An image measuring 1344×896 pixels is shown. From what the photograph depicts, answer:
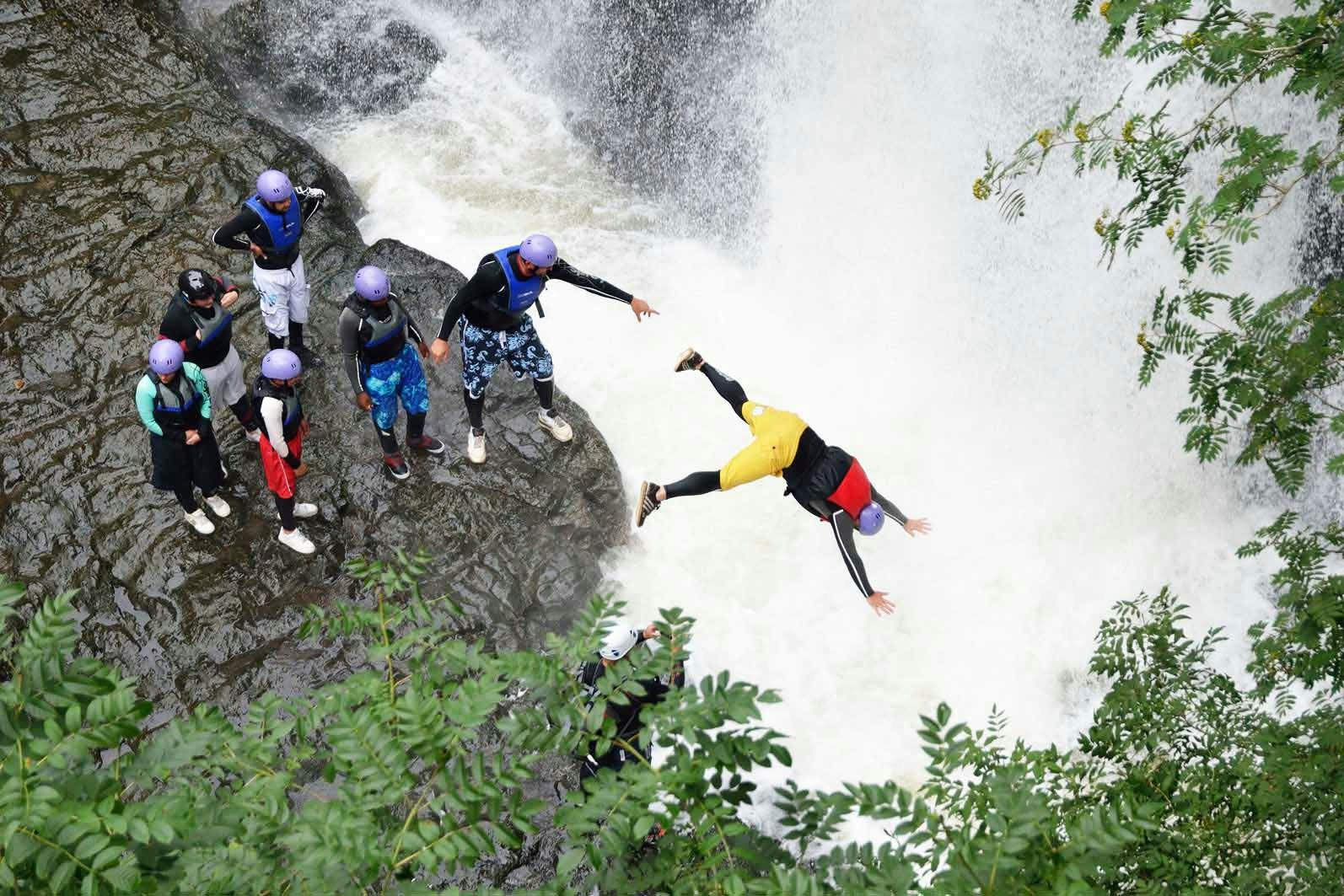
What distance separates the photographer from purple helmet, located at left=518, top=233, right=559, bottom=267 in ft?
23.1

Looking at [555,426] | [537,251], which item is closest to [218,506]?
[555,426]

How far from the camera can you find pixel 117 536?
7.63m

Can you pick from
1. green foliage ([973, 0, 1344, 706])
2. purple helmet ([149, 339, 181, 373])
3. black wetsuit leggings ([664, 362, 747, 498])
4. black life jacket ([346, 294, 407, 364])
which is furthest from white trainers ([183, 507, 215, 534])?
green foliage ([973, 0, 1344, 706])

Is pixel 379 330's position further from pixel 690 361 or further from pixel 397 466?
pixel 690 361

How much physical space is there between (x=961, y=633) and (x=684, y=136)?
7.47 meters

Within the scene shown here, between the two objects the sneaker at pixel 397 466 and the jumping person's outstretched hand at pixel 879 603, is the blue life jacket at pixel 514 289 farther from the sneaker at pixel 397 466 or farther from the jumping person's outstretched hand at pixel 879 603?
the jumping person's outstretched hand at pixel 879 603

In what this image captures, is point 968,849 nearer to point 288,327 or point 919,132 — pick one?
point 288,327

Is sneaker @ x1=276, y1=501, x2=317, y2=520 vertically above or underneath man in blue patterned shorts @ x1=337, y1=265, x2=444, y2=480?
underneath

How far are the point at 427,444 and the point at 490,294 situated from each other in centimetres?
171

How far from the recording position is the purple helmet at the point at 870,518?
6941mm

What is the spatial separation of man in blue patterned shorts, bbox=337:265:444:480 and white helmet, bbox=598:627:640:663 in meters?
2.69

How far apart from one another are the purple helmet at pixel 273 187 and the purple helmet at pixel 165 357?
150 centimetres

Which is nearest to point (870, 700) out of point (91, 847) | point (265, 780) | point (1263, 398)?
point (1263, 398)

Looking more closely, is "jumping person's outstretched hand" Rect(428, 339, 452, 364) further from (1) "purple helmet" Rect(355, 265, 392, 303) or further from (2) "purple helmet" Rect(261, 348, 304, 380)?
(2) "purple helmet" Rect(261, 348, 304, 380)
